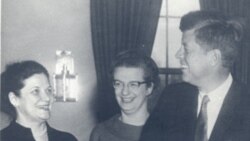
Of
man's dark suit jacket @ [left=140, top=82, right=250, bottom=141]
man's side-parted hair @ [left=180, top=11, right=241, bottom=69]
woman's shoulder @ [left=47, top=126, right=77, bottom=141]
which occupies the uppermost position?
man's side-parted hair @ [left=180, top=11, right=241, bottom=69]

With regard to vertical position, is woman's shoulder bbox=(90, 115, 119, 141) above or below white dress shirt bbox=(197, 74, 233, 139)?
below

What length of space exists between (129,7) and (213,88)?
88cm

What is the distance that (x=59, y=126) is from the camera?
7.67ft

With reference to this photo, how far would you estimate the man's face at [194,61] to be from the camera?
1.93 meters

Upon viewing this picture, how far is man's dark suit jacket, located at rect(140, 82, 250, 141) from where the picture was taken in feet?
6.11

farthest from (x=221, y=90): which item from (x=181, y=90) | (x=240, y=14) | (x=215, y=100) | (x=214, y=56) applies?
(x=240, y=14)

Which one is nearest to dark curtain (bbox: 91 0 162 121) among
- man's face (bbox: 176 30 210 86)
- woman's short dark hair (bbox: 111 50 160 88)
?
woman's short dark hair (bbox: 111 50 160 88)

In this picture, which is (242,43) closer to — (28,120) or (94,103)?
(94,103)

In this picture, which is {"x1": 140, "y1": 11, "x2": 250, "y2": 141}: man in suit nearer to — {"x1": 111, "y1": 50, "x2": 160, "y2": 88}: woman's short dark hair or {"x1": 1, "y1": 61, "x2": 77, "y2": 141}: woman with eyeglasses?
{"x1": 111, "y1": 50, "x2": 160, "y2": 88}: woman's short dark hair

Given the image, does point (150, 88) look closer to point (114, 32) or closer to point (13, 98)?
point (114, 32)

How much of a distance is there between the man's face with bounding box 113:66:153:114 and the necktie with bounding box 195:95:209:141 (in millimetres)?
301

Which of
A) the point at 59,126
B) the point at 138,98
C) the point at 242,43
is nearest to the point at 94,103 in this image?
the point at 59,126

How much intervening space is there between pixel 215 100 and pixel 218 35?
31cm

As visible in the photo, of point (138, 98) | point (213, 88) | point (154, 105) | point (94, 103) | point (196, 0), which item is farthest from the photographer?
point (196, 0)
